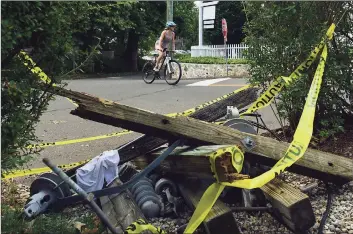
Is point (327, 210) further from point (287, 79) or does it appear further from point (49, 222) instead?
point (49, 222)

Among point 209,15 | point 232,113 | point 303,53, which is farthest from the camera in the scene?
point 209,15

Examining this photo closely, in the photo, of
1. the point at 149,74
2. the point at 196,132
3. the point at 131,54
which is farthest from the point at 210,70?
the point at 196,132

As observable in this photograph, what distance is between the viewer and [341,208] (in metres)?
3.52

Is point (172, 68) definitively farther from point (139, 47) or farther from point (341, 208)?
point (139, 47)

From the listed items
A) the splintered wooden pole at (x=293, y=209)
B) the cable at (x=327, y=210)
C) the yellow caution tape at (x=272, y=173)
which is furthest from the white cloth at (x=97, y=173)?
the cable at (x=327, y=210)

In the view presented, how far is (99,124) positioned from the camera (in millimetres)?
8031

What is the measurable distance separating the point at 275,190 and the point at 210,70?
17.3 meters

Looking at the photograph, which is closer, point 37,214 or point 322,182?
point 37,214

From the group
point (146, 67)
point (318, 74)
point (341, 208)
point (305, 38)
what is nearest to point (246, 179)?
point (341, 208)

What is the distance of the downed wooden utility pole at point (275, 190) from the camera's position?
2.99 m

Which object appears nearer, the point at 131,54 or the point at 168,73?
the point at 168,73

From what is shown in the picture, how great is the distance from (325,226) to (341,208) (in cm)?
34

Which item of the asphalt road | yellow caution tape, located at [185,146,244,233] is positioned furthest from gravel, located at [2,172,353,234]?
the asphalt road

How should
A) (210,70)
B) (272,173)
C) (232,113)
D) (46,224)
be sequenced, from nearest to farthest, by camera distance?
(272,173) → (46,224) → (232,113) → (210,70)
